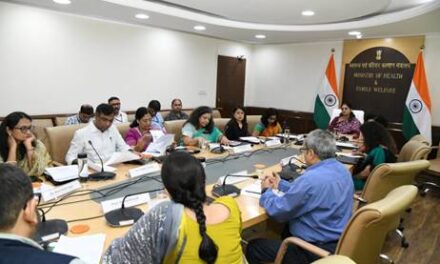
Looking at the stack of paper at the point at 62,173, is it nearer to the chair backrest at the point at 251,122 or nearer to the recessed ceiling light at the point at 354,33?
the chair backrest at the point at 251,122

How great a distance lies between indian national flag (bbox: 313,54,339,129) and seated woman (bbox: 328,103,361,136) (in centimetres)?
101

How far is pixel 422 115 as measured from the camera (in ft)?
16.6

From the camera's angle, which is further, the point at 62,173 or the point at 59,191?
the point at 62,173

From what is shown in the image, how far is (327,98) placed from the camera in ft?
20.4

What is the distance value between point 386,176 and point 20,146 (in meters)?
2.65

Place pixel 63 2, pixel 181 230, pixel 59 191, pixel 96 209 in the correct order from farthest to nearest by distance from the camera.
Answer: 1. pixel 63 2
2. pixel 59 191
3. pixel 96 209
4. pixel 181 230

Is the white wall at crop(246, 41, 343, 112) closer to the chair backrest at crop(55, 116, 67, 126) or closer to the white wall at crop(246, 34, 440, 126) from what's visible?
the white wall at crop(246, 34, 440, 126)

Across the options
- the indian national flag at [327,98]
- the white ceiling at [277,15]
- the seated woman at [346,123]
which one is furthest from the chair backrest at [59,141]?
the indian national flag at [327,98]

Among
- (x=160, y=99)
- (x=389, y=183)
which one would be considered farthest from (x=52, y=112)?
(x=389, y=183)

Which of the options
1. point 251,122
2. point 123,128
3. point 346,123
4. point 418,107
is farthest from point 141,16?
point 418,107

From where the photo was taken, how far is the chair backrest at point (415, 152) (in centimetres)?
295

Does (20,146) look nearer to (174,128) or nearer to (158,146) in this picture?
(158,146)

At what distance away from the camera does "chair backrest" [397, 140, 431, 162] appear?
2.95m

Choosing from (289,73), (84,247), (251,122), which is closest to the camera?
(84,247)
